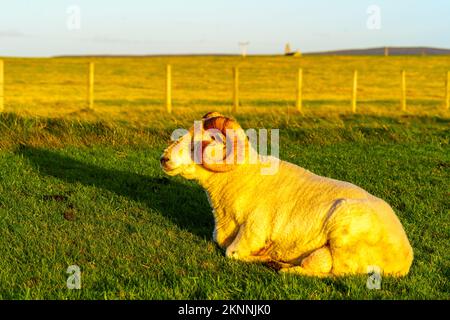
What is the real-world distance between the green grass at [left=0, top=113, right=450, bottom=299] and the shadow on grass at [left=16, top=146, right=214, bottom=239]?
2cm

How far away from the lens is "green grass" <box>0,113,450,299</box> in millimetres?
6840

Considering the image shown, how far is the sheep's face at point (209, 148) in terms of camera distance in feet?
25.0

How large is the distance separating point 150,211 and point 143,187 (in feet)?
6.36

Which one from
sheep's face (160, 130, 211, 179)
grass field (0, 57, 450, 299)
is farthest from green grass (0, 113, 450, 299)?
sheep's face (160, 130, 211, 179)

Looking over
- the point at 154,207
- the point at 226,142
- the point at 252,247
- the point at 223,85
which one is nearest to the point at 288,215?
the point at 252,247

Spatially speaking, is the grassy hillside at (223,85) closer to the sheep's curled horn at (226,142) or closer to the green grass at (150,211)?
the green grass at (150,211)

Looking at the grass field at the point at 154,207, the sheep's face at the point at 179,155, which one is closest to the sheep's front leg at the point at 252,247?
the grass field at the point at 154,207

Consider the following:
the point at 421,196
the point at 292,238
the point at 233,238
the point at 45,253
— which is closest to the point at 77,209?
the point at 45,253

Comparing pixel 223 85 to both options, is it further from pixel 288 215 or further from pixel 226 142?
pixel 288 215

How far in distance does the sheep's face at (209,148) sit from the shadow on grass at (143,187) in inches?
53.7

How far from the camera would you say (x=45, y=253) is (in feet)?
26.1

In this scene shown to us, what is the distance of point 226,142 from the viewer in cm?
768
